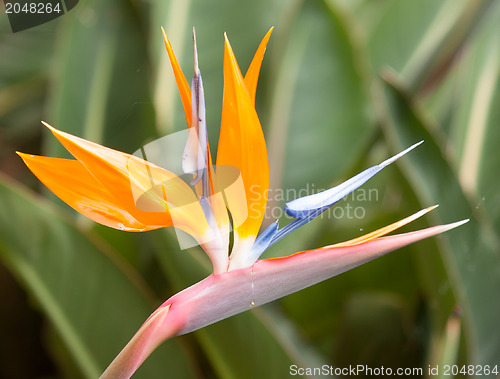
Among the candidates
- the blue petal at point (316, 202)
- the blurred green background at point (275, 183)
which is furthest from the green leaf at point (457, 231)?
the blue petal at point (316, 202)

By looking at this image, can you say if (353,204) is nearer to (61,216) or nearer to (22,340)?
(61,216)

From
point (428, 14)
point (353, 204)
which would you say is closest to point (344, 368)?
point (353, 204)

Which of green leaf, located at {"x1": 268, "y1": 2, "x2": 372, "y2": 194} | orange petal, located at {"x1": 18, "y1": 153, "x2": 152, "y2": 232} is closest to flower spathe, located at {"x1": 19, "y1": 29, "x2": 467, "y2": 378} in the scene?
orange petal, located at {"x1": 18, "y1": 153, "x2": 152, "y2": 232}

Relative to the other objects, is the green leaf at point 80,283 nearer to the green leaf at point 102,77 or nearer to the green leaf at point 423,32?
the green leaf at point 102,77

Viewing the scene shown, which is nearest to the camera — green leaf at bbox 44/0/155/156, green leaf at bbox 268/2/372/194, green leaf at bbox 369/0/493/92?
green leaf at bbox 44/0/155/156

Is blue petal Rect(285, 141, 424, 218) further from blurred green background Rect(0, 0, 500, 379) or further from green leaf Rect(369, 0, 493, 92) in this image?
green leaf Rect(369, 0, 493, 92)
